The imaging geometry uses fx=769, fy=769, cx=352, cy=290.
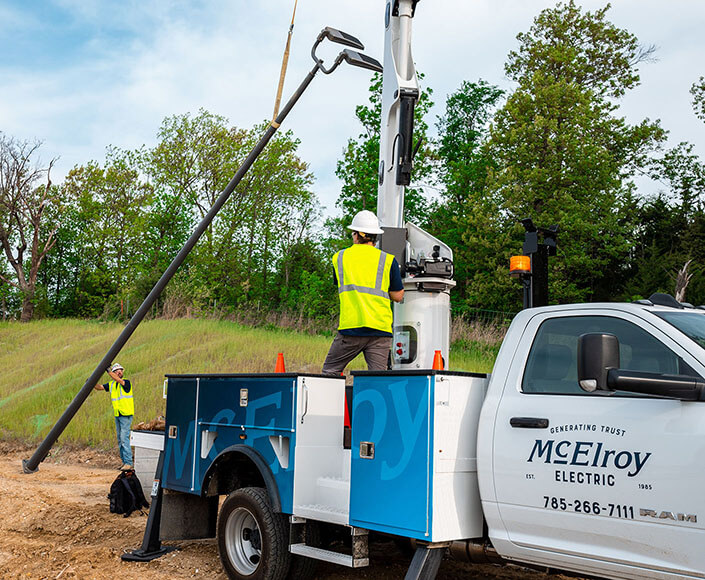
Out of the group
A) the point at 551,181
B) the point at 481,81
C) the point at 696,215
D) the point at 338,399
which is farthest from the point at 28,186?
the point at 338,399

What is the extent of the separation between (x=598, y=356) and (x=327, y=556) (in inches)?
104

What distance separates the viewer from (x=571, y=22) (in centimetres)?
3866

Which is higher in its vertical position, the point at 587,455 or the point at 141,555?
the point at 587,455

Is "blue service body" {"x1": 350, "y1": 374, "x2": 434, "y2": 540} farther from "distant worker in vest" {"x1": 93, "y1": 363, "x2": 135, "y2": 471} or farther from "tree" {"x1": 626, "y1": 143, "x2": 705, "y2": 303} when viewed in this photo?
"tree" {"x1": 626, "y1": 143, "x2": 705, "y2": 303}

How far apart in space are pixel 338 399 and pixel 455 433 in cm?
148

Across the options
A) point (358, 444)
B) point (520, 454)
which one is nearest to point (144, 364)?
point (358, 444)

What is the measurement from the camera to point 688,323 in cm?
443

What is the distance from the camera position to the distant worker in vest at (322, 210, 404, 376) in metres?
6.68

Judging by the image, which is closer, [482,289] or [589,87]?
[482,289]

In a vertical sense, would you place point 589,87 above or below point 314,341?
above

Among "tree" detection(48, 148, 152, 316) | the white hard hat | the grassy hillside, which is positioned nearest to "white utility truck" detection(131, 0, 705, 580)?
the white hard hat

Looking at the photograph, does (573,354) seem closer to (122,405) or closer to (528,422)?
(528,422)

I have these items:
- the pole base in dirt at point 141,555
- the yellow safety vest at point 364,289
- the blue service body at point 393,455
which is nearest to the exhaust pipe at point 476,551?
the blue service body at point 393,455

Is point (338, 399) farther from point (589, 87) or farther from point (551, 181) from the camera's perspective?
point (589, 87)
